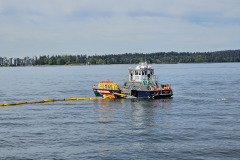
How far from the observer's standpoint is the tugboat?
69.3 metres

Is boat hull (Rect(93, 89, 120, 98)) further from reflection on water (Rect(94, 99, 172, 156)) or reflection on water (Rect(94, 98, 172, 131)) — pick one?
reflection on water (Rect(94, 99, 172, 156))

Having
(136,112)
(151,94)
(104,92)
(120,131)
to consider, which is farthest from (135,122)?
(104,92)

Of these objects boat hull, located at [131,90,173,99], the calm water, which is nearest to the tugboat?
boat hull, located at [131,90,173,99]

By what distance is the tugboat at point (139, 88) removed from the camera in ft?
227

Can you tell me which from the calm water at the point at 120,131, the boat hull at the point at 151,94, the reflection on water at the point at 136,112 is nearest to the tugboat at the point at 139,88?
the boat hull at the point at 151,94

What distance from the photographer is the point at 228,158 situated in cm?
3103

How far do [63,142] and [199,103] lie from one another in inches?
1348

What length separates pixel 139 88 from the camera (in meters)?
70.4

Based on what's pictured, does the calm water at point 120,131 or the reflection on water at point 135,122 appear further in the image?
the reflection on water at point 135,122

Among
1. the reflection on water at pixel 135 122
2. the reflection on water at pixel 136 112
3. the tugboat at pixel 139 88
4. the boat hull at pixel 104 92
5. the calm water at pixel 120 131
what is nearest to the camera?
the calm water at pixel 120 131

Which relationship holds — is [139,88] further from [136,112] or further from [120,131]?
[120,131]

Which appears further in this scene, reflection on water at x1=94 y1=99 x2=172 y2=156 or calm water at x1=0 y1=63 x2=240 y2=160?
reflection on water at x1=94 y1=99 x2=172 y2=156

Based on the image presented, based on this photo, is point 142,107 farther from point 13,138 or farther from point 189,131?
point 13,138

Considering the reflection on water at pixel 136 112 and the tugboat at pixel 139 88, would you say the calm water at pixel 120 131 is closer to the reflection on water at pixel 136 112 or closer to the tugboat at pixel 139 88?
the reflection on water at pixel 136 112
